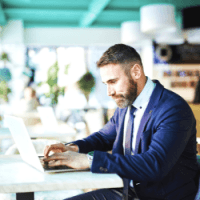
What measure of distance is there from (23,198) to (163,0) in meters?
6.72

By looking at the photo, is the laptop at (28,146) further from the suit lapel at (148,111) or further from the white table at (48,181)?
the suit lapel at (148,111)

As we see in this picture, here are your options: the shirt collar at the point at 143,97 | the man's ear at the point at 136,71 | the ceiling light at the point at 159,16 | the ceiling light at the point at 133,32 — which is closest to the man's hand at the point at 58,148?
the shirt collar at the point at 143,97

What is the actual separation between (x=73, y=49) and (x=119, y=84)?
341 inches

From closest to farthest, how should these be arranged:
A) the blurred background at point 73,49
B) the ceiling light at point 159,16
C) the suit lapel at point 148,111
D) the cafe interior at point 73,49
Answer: the suit lapel at point 148,111 → the ceiling light at point 159,16 → the cafe interior at point 73,49 → the blurred background at point 73,49

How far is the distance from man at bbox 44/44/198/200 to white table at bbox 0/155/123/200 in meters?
0.06

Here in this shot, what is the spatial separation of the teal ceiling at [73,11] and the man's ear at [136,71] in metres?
5.16

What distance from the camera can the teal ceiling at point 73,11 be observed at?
7020 millimetres

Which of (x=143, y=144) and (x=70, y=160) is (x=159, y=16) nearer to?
(x=143, y=144)

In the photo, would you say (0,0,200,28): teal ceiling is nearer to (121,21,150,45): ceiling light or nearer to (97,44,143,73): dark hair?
(121,21,150,45): ceiling light

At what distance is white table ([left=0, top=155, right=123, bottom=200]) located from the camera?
1.13 meters

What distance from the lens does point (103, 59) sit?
5.08 ft

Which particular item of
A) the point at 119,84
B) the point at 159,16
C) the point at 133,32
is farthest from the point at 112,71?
the point at 133,32

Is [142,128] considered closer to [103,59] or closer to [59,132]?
[103,59]

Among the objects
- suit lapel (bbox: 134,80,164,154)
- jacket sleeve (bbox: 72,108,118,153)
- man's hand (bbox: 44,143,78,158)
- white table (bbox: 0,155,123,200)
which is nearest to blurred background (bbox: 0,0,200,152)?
jacket sleeve (bbox: 72,108,118,153)
